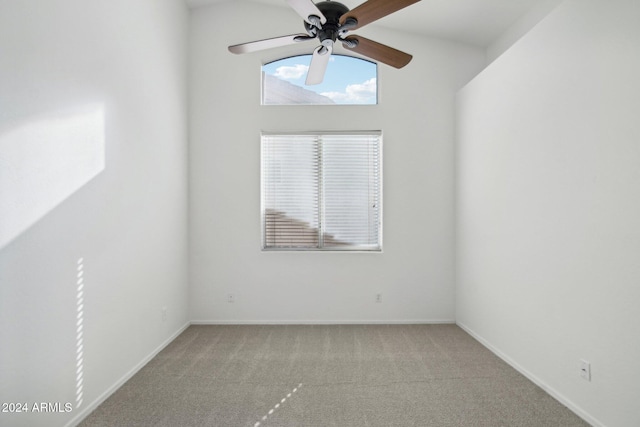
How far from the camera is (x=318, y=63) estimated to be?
2.52m

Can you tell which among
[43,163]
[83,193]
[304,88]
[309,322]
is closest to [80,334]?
[83,193]

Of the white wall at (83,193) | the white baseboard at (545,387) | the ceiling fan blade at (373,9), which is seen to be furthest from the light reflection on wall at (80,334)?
the white baseboard at (545,387)

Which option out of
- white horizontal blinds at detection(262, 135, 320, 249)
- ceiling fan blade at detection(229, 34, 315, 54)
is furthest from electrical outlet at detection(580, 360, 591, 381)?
white horizontal blinds at detection(262, 135, 320, 249)

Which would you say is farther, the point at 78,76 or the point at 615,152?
the point at 78,76

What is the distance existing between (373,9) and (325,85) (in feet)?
7.92

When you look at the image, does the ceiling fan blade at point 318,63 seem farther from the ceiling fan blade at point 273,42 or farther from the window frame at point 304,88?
the window frame at point 304,88

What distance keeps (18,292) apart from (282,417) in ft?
5.17

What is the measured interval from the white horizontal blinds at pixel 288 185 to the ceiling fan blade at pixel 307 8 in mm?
2246

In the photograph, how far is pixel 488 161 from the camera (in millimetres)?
3346

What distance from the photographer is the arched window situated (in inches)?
165

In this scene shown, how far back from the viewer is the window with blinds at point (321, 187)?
4.21 metres

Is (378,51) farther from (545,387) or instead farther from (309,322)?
(309,322)

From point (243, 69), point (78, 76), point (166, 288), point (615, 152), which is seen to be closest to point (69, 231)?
point (78, 76)

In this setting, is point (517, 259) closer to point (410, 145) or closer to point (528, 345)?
point (528, 345)
